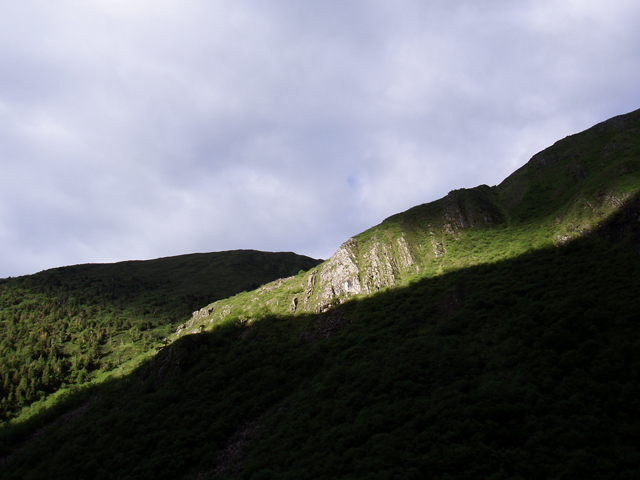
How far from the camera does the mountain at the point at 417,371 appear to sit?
61.1 feet

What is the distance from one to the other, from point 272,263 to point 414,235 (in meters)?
82.5

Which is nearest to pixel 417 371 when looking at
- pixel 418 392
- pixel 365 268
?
pixel 418 392

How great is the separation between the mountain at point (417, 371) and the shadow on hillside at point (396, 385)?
0.53 ft

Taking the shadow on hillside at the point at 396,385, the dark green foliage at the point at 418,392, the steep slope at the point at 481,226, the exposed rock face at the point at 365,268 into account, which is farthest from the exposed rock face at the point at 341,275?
the dark green foliage at the point at 418,392

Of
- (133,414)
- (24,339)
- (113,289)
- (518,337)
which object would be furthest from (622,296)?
(113,289)

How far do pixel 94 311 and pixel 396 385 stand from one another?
254ft

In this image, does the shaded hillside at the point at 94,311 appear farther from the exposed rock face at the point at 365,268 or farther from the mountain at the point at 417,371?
the exposed rock face at the point at 365,268

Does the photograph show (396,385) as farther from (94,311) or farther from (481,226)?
(94,311)

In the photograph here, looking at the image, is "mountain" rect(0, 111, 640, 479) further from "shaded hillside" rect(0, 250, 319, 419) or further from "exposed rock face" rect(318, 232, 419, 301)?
"shaded hillside" rect(0, 250, 319, 419)

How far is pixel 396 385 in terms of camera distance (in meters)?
26.5

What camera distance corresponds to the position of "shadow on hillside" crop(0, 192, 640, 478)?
19.3 m

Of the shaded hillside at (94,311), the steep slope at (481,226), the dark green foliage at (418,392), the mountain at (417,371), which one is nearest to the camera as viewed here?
the dark green foliage at (418,392)

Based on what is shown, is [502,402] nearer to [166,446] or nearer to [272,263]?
[166,446]

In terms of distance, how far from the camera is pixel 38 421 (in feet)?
127
